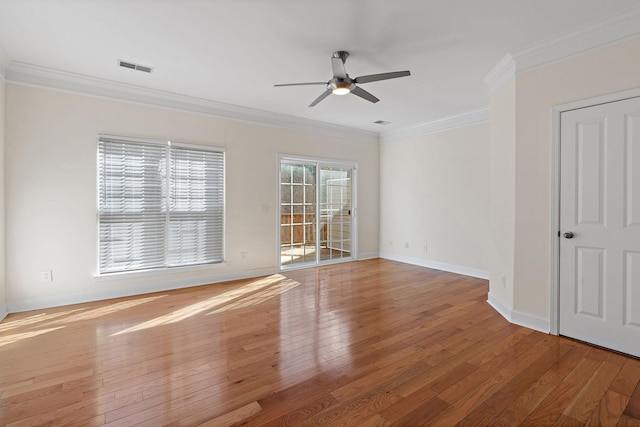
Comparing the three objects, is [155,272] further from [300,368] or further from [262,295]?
[300,368]

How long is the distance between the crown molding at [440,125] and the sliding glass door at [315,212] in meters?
1.13

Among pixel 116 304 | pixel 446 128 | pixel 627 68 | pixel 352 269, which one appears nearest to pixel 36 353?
pixel 116 304

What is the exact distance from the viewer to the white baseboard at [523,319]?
9.89 ft

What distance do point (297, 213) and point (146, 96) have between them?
3007mm

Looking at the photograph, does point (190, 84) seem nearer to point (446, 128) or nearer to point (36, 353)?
point (36, 353)

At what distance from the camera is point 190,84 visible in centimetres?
403

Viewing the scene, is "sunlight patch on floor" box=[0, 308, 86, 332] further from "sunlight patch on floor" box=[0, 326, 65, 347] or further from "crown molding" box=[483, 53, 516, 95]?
"crown molding" box=[483, 53, 516, 95]

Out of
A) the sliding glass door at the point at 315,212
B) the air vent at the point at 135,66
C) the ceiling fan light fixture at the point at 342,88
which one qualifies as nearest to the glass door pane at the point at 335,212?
the sliding glass door at the point at 315,212

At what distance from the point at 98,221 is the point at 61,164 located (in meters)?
0.79

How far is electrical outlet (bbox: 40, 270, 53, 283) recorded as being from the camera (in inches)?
144

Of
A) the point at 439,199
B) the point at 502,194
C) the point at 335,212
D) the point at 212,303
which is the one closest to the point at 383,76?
the point at 502,194

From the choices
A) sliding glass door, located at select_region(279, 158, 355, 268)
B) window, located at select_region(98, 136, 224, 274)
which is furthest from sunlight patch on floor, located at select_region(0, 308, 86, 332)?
sliding glass door, located at select_region(279, 158, 355, 268)

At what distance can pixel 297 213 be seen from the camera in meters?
5.81

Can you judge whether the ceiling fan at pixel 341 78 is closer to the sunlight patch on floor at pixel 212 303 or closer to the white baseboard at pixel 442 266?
the sunlight patch on floor at pixel 212 303
